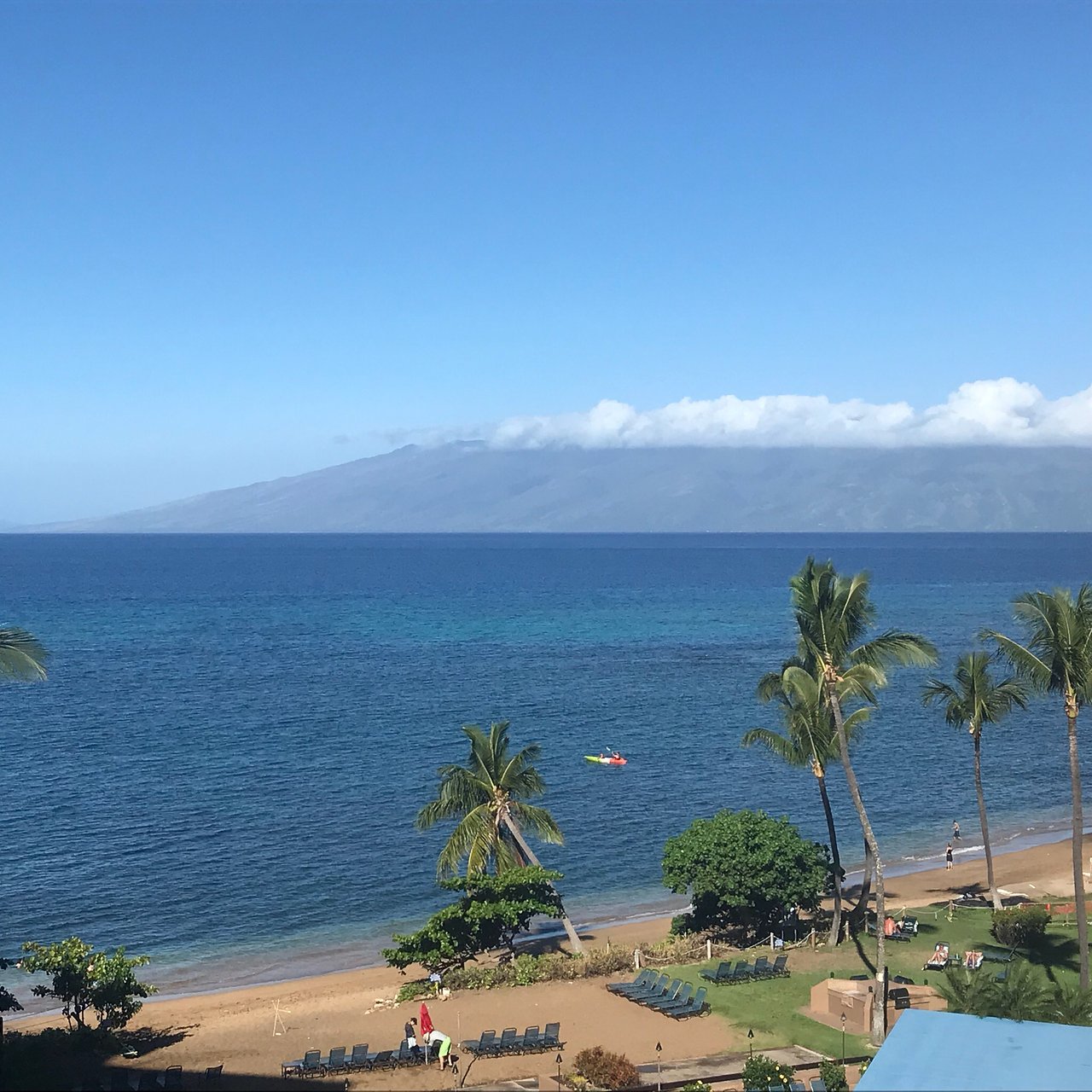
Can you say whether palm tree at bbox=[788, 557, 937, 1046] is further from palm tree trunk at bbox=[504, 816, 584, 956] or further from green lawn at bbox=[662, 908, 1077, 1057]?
palm tree trunk at bbox=[504, 816, 584, 956]

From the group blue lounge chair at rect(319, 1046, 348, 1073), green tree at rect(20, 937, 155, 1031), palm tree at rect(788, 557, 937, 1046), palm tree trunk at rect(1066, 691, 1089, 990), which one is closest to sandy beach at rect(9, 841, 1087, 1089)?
blue lounge chair at rect(319, 1046, 348, 1073)

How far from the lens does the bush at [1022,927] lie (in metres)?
31.7

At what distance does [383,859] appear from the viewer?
47375mm

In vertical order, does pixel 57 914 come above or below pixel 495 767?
below

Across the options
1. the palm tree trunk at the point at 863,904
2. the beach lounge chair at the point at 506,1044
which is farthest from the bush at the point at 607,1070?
the palm tree trunk at the point at 863,904

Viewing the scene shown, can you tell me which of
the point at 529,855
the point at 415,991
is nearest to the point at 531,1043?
the point at 415,991

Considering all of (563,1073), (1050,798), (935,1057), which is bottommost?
(1050,798)

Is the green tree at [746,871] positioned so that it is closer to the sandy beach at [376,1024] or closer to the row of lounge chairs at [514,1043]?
the sandy beach at [376,1024]

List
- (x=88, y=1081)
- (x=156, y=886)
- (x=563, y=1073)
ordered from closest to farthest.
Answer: (x=88, y=1081)
(x=563, y=1073)
(x=156, y=886)

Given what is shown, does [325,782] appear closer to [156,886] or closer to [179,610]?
[156,886]

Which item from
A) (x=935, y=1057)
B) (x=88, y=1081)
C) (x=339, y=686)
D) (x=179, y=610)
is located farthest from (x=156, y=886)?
(x=179, y=610)

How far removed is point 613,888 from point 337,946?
37.0 feet

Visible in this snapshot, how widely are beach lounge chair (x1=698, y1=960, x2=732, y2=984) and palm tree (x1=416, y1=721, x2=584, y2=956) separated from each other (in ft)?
15.6

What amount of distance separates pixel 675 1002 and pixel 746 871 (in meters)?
6.48
